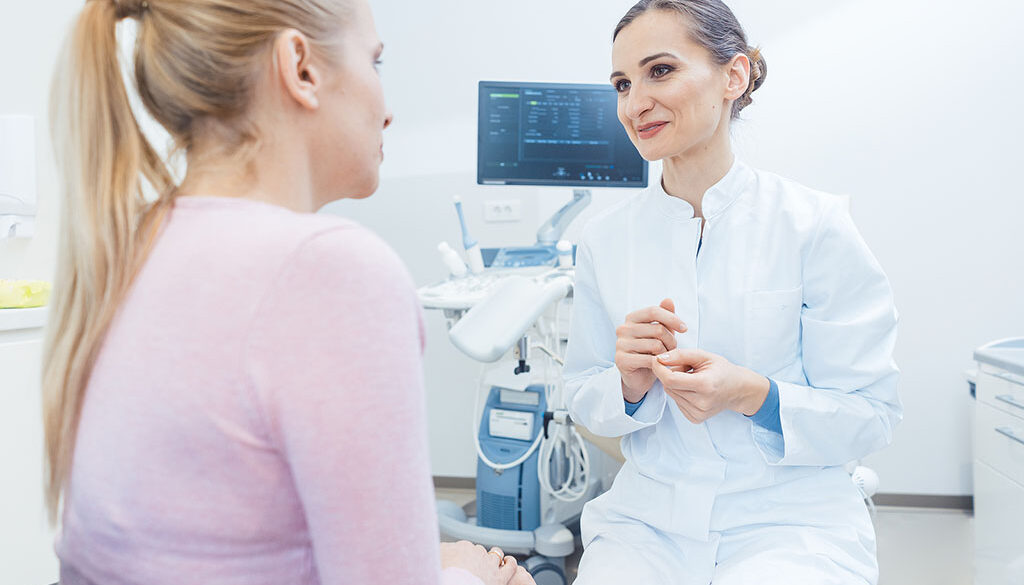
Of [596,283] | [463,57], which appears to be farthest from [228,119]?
[463,57]

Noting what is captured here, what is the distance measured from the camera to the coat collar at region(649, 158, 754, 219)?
3.73ft

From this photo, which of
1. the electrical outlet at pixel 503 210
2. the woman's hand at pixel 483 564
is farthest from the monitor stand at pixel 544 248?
the woman's hand at pixel 483 564

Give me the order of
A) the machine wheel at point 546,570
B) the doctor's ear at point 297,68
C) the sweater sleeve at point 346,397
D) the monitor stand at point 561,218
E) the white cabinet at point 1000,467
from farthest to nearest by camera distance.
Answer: the monitor stand at point 561,218, the machine wheel at point 546,570, the white cabinet at point 1000,467, the doctor's ear at point 297,68, the sweater sleeve at point 346,397

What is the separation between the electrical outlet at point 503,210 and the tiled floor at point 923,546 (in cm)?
104

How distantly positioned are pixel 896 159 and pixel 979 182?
270mm

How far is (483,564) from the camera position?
27.1 inches

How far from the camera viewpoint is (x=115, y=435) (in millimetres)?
469

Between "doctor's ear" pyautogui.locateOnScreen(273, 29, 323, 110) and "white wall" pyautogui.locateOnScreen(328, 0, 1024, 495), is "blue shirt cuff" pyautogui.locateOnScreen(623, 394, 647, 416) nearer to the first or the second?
"doctor's ear" pyautogui.locateOnScreen(273, 29, 323, 110)

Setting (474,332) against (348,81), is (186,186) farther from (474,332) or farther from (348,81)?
(474,332)

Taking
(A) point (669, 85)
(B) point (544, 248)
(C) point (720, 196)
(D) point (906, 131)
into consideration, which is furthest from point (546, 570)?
(D) point (906, 131)

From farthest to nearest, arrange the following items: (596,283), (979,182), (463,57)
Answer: (463,57)
(979,182)
(596,283)

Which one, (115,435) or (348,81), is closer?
(115,435)

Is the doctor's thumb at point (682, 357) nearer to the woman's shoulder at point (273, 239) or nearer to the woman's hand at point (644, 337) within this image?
the woman's hand at point (644, 337)

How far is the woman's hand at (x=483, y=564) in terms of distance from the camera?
68cm
